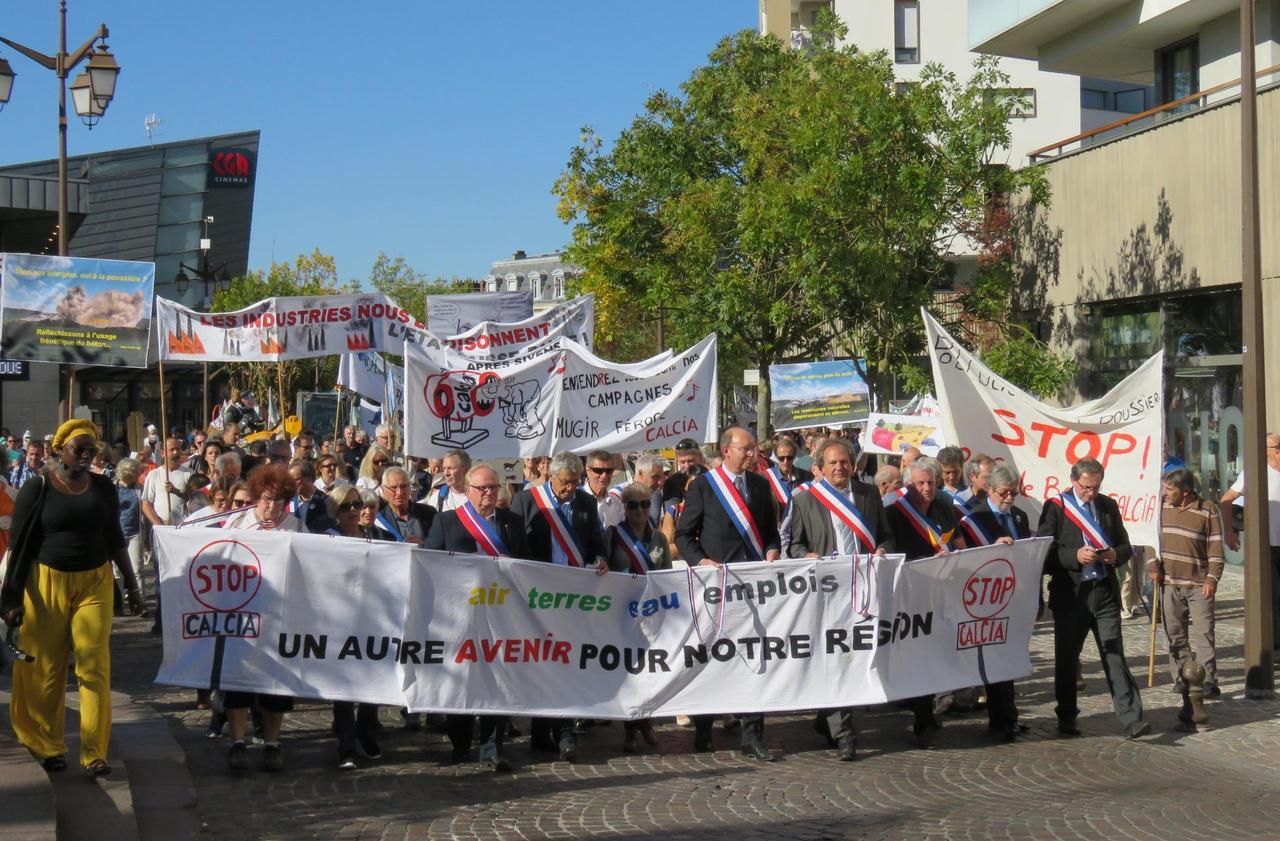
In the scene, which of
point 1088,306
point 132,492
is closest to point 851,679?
point 132,492

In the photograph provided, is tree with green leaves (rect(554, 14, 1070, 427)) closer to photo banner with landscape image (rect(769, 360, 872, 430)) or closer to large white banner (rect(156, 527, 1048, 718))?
photo banner with landscape image (rect(769, 360, 872, 430))

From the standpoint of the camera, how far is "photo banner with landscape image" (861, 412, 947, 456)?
18.0 meters

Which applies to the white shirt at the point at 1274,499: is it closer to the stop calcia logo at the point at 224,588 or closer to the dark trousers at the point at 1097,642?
the dark trousers at the point at 1097,642

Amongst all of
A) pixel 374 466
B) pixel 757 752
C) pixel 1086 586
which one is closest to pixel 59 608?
pixel 757 752

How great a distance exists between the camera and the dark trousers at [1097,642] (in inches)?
384

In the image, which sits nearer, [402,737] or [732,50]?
[402,737]

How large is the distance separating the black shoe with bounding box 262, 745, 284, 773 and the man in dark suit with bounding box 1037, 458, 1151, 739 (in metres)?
5.00

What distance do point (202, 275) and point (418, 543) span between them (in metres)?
27.7

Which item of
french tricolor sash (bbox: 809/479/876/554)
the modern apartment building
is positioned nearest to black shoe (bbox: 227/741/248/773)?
french tricolor sash (bbox: 809/479/876/554)

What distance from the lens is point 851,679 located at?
30.4ft

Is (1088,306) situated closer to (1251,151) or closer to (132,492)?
(1251,151)

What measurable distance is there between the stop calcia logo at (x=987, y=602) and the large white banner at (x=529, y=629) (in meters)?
0.40

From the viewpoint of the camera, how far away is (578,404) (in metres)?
14.9

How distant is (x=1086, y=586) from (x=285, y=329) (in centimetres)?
1007
